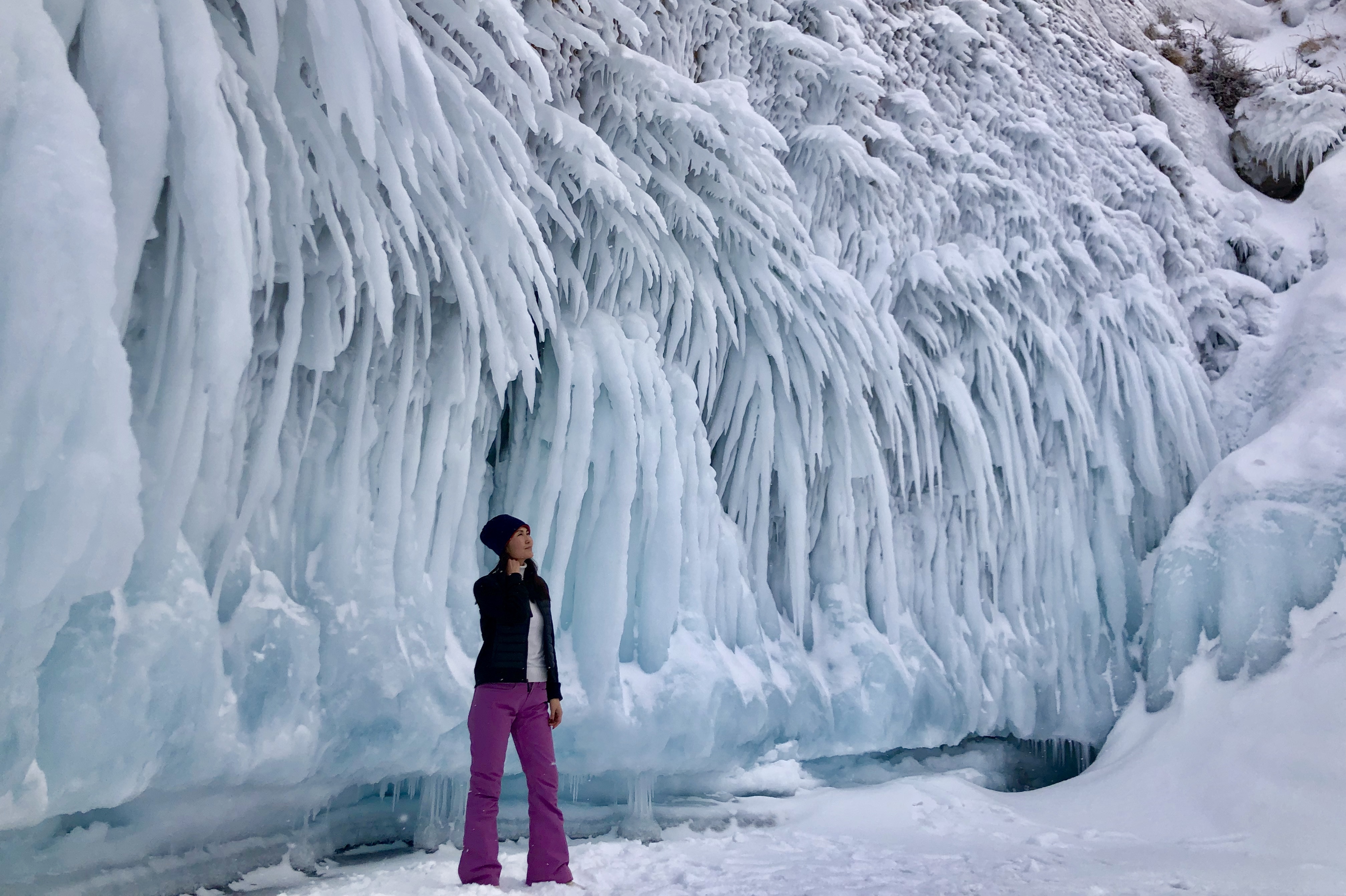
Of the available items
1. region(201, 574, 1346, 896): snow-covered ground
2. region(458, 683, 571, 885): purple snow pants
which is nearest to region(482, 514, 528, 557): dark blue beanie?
region(458, 683, 571, 885): purple snow pants

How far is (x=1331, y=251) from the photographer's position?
21.8 feet

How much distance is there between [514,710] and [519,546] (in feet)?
1.75

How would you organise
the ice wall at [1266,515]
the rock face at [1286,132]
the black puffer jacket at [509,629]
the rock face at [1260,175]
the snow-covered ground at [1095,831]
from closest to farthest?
the black puffer jacket at [509,629] < the snow-covered ground at [1095,831] < the ice wall at [1266,515] < the rock face at [1286,132] < the rock face at [1260,175]

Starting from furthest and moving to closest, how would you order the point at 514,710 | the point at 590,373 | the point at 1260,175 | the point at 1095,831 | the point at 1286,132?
1. the point at 1260,175
2. the point at 1286,132
3. the point at 1095,831
4. the point at 590,373
5. the point at 514,710

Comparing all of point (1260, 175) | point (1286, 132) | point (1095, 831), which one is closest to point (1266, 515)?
point (1095, 831)

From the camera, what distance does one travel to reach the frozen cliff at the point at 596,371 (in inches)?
89.3

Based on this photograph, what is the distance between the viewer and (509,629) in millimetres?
2770

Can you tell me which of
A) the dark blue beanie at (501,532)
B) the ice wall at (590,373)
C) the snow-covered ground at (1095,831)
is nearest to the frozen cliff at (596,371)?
the ice wall at (590,373)

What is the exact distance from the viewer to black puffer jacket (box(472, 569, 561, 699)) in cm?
274

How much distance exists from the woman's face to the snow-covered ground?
1037mm

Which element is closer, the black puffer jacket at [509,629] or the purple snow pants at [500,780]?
the purple snow pants at [500,780]

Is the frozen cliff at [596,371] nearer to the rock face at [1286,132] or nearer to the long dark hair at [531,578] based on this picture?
the long dark hair at [531,578]

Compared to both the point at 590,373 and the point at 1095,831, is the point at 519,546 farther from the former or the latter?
the point at 1095,831

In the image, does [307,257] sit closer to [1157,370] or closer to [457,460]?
[457,460]
